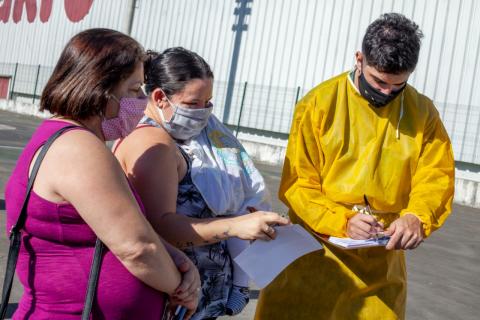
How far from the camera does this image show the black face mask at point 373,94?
9.91 feet

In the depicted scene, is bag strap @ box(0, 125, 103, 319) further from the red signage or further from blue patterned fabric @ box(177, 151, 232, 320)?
the red signage

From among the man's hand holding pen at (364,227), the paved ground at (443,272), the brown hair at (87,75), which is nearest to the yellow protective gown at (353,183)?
the man's hand holding pen at (364,227)

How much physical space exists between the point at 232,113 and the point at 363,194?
1690 centimetres

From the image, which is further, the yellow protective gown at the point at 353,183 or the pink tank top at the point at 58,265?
the yellow protective gown at the point at 353,183

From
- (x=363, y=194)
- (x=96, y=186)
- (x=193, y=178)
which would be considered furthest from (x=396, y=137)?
(x=96, y=186)

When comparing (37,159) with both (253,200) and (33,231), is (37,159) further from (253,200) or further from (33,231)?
(253,200)

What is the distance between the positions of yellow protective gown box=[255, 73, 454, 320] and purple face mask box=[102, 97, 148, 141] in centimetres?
96

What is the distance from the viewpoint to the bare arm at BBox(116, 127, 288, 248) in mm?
2430

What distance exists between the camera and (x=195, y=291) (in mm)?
2332

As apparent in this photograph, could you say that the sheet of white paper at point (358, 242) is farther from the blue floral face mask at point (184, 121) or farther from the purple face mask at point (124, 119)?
the purple face mask at point (124, 119)

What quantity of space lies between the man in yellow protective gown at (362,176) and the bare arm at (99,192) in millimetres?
1125

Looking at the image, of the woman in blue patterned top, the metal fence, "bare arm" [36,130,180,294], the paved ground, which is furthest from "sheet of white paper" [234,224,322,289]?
the metal fence

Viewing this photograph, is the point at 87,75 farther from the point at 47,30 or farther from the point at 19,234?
the point at 47,30

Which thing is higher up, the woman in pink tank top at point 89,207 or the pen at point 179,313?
the woman in pink tank top at point 89,207
